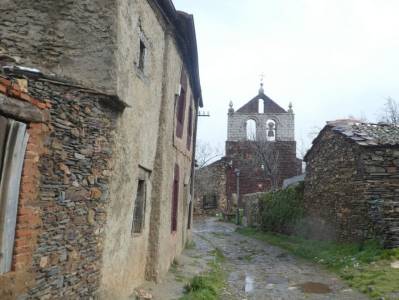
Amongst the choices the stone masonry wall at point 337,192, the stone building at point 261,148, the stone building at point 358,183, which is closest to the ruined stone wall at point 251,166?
the stone building at point 261,148

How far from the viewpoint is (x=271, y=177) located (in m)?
35.9

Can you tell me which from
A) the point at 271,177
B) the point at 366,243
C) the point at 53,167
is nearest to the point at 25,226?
the point at 53,167

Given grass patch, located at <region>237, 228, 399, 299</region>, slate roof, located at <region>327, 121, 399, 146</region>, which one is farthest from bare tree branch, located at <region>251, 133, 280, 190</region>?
slate roof, located at <region>327, 121, 399, 146</region>

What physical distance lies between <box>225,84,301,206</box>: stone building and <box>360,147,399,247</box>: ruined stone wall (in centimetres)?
2388

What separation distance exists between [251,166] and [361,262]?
87.3 ft

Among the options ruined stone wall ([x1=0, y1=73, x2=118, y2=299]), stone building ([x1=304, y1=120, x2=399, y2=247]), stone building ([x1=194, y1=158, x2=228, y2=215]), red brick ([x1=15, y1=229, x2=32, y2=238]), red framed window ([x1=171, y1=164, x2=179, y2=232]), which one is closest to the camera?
red brick ([x1=15, y1=229, x2=32, y2=238])

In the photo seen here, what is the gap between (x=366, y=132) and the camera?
1263 centimetres

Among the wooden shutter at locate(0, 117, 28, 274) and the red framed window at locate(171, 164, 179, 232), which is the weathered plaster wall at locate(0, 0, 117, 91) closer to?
the wooden shutter at locate(0, 117, 28, 274)

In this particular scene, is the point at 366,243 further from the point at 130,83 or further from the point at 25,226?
the point at 25,226

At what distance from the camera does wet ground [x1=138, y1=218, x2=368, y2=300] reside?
26.2 feet

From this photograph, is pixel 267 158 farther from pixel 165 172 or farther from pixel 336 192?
pixel 165 172

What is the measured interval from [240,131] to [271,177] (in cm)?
525

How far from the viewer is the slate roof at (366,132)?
1162 cm

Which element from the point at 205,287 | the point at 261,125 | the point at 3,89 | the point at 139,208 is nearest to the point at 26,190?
the point at 3,89
